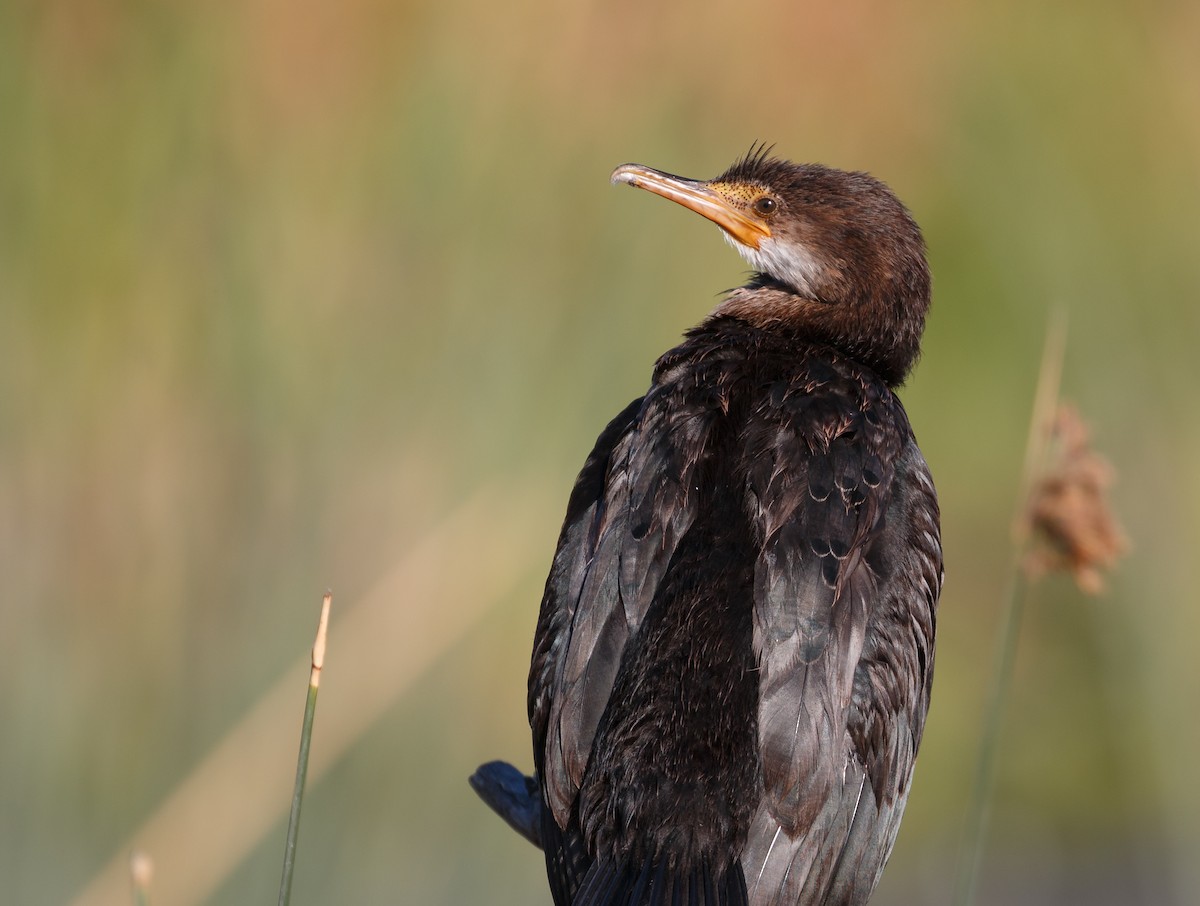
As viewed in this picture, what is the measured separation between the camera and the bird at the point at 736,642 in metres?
2.99

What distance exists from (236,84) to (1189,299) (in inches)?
132

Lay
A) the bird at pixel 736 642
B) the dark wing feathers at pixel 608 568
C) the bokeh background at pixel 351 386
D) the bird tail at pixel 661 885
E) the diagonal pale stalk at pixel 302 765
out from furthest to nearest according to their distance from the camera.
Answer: the bokeh background at pixel 351 386, the dark wing feathers at pixel 608 568, the bird at pixel 736 642, the bird tail at pixel 661 885, the diagonal pale stalk at pixel 302 765

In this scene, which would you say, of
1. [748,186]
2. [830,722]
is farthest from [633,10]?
[830,722]

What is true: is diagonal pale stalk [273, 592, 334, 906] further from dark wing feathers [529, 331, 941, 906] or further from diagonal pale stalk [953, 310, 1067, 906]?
diagonal pale stalk [953, 310, 1067, 906]

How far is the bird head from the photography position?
3.96 meters

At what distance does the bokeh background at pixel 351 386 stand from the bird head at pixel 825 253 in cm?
96

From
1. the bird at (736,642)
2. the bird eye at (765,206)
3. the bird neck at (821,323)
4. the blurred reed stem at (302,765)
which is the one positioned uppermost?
the bird eye at (765,206)

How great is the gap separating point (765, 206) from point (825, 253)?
207 mm

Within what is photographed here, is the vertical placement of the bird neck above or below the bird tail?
above

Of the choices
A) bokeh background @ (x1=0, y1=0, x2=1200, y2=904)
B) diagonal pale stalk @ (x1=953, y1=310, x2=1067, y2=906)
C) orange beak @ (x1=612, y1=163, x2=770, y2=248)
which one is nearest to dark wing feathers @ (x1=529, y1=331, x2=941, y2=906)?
diagonal pale stalk @ (x1=953, y1=310, x2=1067, y2=906)

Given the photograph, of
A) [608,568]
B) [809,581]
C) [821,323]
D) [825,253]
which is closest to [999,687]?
[809,581]

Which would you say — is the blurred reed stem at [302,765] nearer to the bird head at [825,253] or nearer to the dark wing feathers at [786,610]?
the dark wing feathers at [786,610]

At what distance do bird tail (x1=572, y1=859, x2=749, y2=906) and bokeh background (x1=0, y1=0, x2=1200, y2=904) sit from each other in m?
1.46

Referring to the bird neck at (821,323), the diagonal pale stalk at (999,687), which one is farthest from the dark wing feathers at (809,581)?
the bird neck at (821,323)
